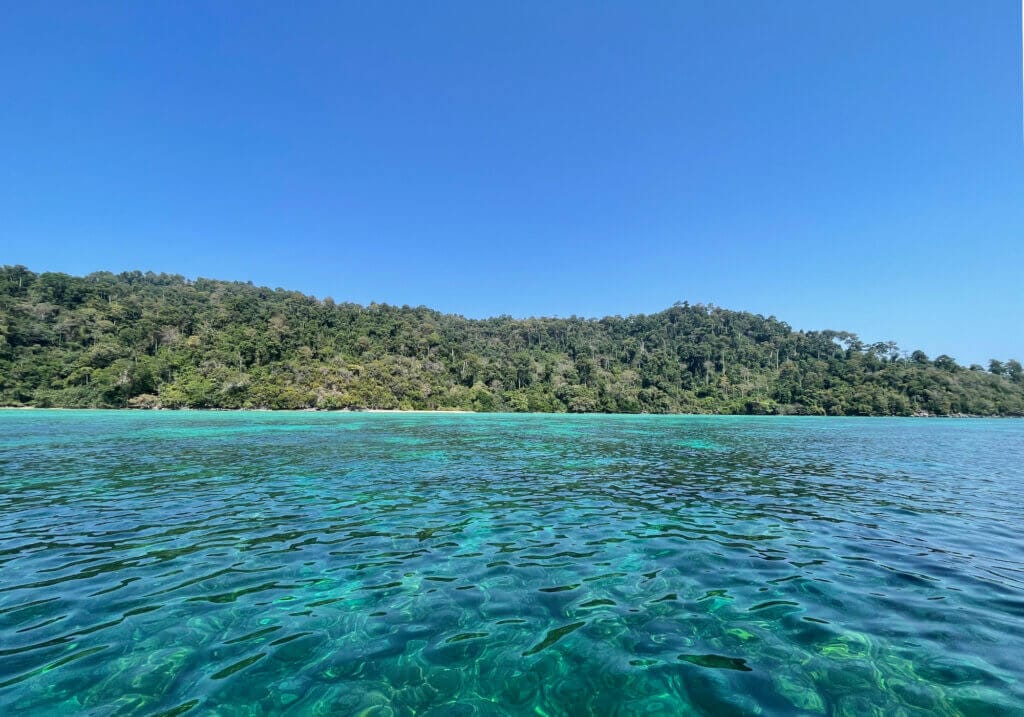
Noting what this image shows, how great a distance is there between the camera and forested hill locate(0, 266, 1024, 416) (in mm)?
89812

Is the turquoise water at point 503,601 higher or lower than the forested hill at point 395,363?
lower

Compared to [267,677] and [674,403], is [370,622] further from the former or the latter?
[674,403]

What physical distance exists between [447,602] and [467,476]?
1097cm

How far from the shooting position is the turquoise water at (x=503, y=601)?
14.3 feet

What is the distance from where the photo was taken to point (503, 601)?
6391 mm

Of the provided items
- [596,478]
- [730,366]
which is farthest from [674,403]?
[596,478]

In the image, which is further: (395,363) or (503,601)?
(395,363)

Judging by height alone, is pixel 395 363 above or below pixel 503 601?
above

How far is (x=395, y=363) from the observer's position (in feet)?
374

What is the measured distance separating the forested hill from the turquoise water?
93.3m

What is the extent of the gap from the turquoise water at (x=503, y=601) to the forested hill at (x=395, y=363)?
93.3 metres

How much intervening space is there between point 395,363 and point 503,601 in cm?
11171

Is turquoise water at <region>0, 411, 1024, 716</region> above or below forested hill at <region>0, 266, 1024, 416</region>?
below

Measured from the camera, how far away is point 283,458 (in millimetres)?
21703
